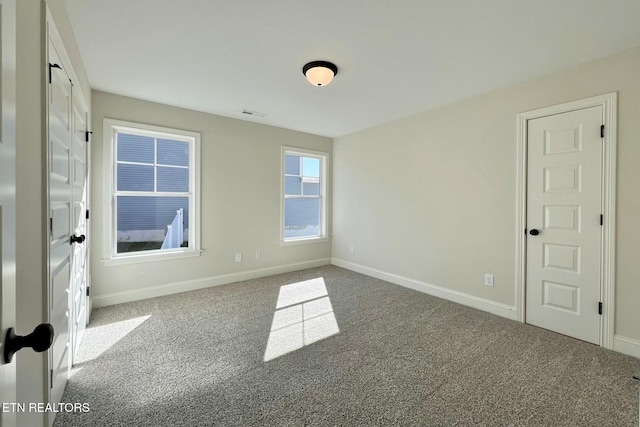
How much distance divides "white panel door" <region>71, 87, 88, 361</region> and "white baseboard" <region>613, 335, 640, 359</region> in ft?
14.4

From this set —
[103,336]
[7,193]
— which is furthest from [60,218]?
[103,336]

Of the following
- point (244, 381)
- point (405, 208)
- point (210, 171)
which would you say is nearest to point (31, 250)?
point (244, 381)

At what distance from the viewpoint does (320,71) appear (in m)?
2.56

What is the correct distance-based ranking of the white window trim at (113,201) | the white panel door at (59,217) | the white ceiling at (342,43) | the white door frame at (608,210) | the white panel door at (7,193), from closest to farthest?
the white panel door at (7,193) < the white panel door at (59,217) < the white ceiling at (342,43) < the white door frame at (608,210) < the white window trim at (113,201)

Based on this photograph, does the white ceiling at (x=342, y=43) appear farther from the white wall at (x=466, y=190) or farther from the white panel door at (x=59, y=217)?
the white panel door at (x=59, y=217)

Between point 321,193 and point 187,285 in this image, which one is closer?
point 187,285

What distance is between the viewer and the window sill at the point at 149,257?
3.37 meters

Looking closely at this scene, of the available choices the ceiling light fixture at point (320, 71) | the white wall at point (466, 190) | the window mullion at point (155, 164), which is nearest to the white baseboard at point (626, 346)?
the white wall at point (466, 190)

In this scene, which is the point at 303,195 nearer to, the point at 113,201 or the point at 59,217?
the point at 113,201

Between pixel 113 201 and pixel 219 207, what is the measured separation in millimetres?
1268

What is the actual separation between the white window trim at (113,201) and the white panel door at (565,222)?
4.06 metres

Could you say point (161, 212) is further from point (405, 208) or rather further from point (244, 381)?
point (405, 208)

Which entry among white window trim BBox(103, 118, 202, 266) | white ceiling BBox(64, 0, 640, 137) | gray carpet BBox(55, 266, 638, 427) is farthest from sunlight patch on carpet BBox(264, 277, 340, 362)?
white ceiling BBox(64, 0, 640, 137)

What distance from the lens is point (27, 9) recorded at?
1188mm
